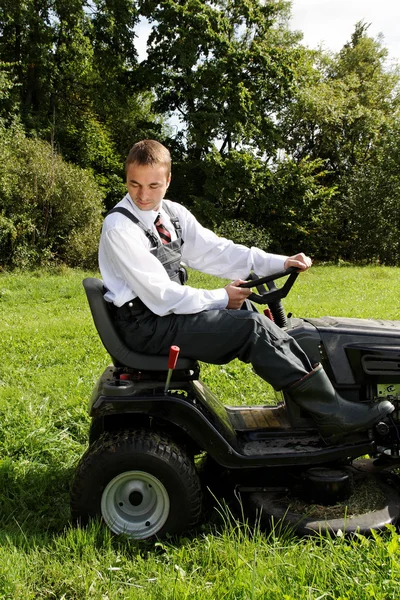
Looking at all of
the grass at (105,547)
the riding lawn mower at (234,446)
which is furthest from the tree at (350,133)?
the riding lawn mower at (234,446)

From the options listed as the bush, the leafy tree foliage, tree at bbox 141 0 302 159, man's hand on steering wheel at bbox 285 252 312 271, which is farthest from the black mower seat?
tree at bbox 141 0 302 159

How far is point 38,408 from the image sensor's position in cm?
437

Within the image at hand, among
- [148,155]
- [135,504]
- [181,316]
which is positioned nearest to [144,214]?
[148,155]

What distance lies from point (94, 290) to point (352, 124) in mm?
25525

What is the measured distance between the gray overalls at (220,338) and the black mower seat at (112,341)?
0.04 meters

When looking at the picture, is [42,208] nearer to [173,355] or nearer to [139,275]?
[139,275]

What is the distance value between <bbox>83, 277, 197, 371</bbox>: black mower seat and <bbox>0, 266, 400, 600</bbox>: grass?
0.76m

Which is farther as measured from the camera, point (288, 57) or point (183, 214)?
point (288, 57)

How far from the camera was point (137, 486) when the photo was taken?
8.95 ft

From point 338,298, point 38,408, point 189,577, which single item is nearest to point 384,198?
point 338,298

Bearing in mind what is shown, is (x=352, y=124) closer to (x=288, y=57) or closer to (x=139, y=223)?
(x=288, y=57)

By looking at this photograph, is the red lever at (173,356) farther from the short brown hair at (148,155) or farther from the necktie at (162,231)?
the short brown hair at (148,155)

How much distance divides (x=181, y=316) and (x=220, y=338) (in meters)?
0.22

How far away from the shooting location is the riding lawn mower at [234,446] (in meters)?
2.64
